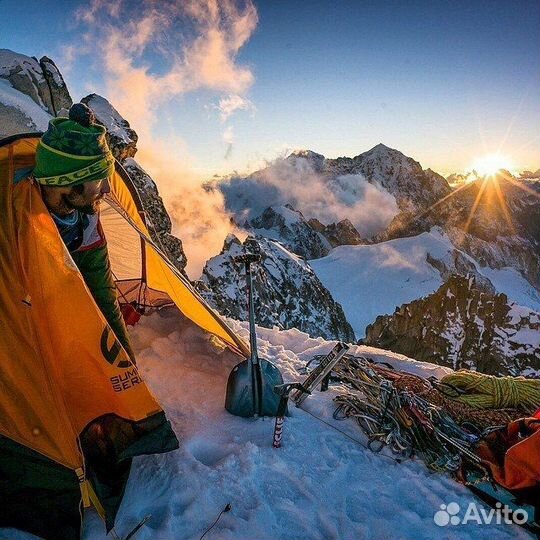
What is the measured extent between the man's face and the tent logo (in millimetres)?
1104

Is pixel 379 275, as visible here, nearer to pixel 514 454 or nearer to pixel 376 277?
pixel 376 277

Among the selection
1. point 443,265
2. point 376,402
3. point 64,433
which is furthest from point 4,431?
point 443,265

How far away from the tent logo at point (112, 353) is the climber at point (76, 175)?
1.00 meters

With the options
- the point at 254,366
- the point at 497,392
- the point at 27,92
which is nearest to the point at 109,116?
the point at 27,92

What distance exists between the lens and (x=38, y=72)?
22719 millimetres

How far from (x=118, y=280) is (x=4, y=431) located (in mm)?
4358

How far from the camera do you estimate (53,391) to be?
2.88 m

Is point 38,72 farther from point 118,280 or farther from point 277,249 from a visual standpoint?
point 277,249

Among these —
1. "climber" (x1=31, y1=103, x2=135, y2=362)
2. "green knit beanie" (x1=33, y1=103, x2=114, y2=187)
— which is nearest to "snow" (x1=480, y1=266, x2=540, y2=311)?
"climber" (x1=31, y1=103, x2=135, y2=362)

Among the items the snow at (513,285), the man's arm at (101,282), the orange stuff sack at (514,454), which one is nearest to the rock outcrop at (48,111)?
the man's arm at (101,282)

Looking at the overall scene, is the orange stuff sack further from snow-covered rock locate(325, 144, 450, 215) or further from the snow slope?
snow-covered rock locate(325, 144, 450, 215)

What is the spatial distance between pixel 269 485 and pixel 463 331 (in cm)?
4532

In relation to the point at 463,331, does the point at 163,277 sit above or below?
below

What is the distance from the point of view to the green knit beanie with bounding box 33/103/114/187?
3156 mm
